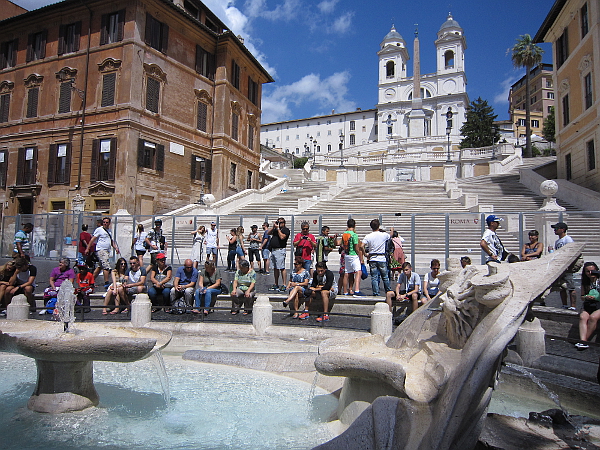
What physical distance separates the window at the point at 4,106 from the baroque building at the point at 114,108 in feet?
0.42

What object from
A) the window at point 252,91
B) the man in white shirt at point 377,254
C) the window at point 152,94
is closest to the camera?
the man in white shirt at point 377,254

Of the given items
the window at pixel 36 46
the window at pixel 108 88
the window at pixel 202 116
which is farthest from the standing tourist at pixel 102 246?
the window at pixel 36 46

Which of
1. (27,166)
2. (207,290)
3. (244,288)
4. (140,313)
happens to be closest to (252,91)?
(27,166)

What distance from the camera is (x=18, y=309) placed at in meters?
8.41

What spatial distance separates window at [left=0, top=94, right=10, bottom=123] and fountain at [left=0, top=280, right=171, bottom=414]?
30537 millimetres

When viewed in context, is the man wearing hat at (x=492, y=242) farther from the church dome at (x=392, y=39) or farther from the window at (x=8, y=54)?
the church dome at (x=392, y=39)

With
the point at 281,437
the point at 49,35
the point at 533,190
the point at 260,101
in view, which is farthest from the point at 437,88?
the point at 281,437

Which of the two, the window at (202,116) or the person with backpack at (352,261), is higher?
the window at (202,116)

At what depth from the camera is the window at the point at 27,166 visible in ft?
92.1

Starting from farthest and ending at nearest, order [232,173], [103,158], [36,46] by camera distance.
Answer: [232,173]
[36,46]
[103,158]

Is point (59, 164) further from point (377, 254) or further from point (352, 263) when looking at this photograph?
point (377, 254)

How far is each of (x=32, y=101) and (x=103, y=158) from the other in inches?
300

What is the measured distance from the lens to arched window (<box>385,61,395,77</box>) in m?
86.2

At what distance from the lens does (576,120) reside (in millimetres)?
24188
